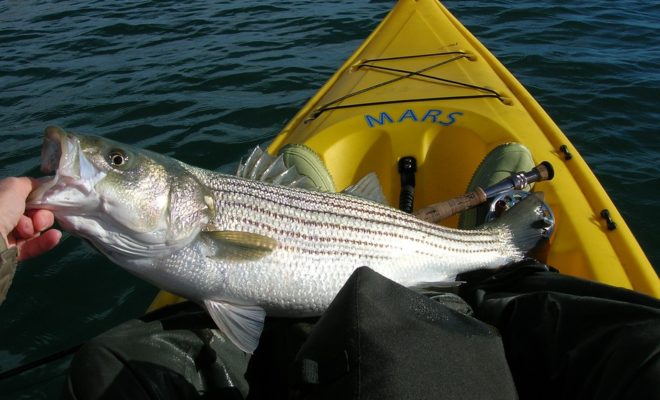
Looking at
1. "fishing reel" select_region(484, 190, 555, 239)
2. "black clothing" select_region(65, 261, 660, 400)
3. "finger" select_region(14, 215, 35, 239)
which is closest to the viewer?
"black clothing" select_region(65, 261, 660, 400)

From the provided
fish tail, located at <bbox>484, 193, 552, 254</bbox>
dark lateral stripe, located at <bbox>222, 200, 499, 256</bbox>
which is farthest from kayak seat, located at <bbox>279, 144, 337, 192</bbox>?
fish tail, located at <bbox>484, 193, 552, 254</bbox>

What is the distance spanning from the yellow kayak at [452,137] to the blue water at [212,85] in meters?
1.29

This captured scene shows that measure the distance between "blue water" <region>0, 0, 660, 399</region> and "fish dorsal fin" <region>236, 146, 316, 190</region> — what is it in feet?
5.96

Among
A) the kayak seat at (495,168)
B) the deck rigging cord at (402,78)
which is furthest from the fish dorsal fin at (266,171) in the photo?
the deck rigging cord at (402,78)

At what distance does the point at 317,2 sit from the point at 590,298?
35.9ft

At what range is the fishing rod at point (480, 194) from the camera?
3293mm

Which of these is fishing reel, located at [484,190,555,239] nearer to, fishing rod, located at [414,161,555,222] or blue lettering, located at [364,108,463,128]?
fishing rod, located at [414,161,555,222]

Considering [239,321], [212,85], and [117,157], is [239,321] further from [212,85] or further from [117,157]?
[212,85]

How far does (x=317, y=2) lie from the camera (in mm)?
11812

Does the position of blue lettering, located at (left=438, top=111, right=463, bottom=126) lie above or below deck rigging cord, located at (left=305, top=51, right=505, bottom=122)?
below

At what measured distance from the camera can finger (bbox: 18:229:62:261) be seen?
7.35 feet

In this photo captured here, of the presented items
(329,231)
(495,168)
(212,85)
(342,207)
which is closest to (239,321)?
(329,231)

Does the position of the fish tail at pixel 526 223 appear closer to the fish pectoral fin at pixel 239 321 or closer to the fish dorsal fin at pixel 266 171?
the fish dorsal fin at pixel 266 171

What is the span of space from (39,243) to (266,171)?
1.12m
